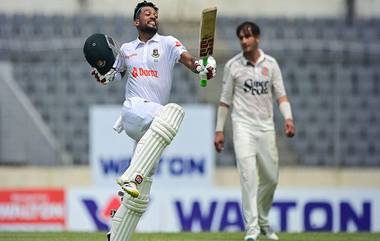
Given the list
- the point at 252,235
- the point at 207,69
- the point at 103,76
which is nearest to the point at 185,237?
the point at 252,235

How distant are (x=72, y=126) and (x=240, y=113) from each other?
5.58m

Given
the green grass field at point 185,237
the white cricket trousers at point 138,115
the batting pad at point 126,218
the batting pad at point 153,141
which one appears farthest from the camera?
the green grass field at point 185,237

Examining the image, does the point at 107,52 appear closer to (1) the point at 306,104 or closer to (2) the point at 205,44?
(2) the point at 205,44

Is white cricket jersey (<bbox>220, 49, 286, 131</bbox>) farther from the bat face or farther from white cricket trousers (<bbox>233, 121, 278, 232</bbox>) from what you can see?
the bat face

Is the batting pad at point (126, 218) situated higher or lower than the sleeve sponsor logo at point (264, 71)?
lower

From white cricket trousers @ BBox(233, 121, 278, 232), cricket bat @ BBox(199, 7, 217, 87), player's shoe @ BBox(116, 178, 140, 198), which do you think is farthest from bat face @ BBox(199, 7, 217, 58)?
white cricket trousers @ BBox(233, 121, 278, 232)

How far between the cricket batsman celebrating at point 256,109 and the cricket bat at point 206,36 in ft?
7.30

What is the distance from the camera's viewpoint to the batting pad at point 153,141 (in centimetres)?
680

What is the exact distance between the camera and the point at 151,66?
24.3 feet

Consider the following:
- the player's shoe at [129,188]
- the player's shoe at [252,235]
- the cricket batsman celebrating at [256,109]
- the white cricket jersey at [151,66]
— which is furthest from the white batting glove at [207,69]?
the cricket batsman celebrating at [256,109]

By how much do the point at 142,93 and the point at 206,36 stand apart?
1.98 ft

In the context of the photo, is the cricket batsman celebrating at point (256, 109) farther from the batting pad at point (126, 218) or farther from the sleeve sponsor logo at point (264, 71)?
the batting pad at point (126, 218)

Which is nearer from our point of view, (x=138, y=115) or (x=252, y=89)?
(x=138, y=115)

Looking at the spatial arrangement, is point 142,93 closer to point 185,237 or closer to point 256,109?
point 256,109
